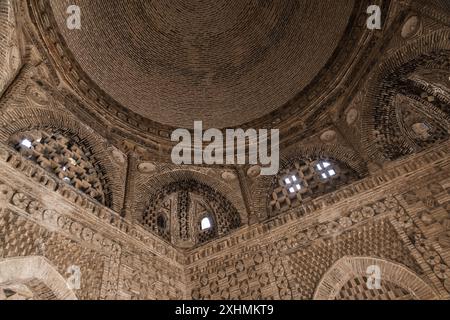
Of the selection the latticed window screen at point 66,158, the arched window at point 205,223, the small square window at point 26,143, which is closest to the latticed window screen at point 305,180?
the arched window at point 205,223

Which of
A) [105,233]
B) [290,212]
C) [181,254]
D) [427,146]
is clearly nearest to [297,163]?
[290,212]

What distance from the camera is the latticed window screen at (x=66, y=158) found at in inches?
240

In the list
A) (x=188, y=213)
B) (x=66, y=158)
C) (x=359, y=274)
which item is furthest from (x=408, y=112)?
(x=66, y=158)

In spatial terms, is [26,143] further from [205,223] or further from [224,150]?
[224,150]

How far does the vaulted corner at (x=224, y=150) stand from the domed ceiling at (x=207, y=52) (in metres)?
0.04

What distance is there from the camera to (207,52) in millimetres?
9922

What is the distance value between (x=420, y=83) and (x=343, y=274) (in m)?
3.76

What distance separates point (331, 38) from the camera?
331 inches

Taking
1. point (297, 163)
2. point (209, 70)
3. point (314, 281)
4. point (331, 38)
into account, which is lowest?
point (314, 281)

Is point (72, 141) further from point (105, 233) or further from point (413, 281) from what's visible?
point (413, 281)

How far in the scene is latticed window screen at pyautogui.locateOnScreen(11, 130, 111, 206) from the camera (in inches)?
240

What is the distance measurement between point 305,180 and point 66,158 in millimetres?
4635

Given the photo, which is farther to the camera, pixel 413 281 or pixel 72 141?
pixel 72 141

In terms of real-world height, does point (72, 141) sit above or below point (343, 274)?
above
